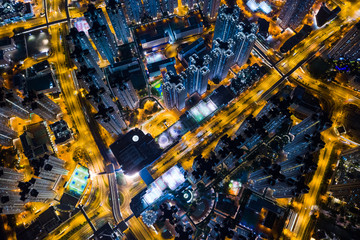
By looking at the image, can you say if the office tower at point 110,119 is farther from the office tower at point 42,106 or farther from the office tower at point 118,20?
the office tower at point 118,20

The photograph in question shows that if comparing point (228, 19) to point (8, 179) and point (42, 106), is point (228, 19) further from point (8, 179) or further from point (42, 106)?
point (8, 179)

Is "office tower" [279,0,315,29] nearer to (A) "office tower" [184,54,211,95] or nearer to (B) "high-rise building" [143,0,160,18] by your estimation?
(A) "office tower" [184,54,211,95]

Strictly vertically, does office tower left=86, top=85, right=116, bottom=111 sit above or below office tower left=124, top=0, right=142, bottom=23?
below

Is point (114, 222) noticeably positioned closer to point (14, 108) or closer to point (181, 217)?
point (181, 217)

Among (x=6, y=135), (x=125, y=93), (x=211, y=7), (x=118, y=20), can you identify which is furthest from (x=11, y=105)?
(x=211, y=7)

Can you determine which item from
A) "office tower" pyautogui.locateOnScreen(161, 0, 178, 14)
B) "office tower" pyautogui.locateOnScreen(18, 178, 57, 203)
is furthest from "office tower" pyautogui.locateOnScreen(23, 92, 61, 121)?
"office tower" pyautogui.locateOnScreen(161, 0, 178, 14)
